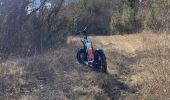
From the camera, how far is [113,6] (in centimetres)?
4103

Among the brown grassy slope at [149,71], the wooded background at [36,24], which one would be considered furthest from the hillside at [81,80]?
the wooded background at [36,24]

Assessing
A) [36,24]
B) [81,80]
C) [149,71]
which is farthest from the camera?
[36,24]

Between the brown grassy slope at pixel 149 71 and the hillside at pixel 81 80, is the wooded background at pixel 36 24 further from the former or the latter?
the hillside at pixel 81 80

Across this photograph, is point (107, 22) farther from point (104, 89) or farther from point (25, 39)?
point (104, 89)

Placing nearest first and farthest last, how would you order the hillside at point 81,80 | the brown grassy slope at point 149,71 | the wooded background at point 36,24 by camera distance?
the brown grassy slope at point 149,71
the hillside at point 81,80
the wooded background at point 36,24

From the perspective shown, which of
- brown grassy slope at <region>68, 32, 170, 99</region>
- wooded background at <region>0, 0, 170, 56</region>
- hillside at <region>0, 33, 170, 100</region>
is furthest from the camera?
wooded background at <region>0, 0, 170, 56</region>

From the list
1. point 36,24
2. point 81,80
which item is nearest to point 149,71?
point 81,80

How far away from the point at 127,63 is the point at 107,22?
29789 millimetres

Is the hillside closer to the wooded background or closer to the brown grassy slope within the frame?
the brown grassy slope

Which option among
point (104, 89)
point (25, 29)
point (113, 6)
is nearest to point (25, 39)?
point (25, 29)

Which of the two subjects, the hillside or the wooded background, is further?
the wooded background

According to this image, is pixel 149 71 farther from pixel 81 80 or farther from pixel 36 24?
pixel 36 24

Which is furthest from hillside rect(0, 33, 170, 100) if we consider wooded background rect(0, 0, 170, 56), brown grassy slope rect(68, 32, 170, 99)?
wooded background rect(0, 0, 170, 56)

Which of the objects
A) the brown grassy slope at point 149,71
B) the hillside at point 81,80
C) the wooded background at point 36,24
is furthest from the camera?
the wooded background at point 36,24
